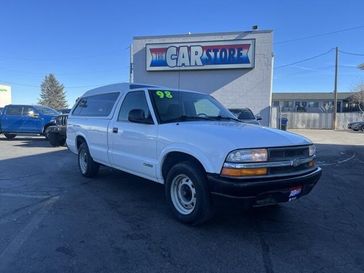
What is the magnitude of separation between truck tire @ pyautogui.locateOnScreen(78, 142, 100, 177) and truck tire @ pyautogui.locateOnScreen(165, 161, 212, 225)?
120 inches

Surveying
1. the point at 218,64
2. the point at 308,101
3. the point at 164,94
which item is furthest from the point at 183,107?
the point at 308,101

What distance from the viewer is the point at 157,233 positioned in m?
4.49

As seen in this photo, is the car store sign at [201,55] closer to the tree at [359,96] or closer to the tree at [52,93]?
the tree at [359,96]

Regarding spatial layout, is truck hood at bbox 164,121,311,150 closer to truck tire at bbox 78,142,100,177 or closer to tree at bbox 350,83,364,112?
truck tire at bbox 78,142,100,177

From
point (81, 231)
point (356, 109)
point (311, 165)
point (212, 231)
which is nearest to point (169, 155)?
point (212, 231)

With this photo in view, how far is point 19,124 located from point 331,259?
16134 millimetres

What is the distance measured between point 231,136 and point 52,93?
3658 inches

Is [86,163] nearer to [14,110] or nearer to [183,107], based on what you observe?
[183,107]

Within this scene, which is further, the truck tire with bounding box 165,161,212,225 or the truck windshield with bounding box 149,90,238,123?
the truck windshield with bounding box 149,90,238,123

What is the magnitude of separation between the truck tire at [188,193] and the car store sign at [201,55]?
18.7m

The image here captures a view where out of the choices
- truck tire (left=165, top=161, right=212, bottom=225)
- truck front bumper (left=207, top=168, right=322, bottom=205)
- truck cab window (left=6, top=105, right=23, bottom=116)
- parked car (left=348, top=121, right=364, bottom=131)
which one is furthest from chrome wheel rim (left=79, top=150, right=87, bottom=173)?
parked car (left=348, top=121, right=364, bottom=131)

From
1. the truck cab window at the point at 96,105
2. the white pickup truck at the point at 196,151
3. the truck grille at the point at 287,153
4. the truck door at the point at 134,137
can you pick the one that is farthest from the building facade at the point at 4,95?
the truck grille at the point at 287,153

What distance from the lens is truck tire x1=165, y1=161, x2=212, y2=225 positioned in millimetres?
4383

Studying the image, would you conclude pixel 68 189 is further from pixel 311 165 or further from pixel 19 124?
pixel 19 124
